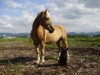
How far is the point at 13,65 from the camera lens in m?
17.5

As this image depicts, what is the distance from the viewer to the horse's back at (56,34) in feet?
63.0

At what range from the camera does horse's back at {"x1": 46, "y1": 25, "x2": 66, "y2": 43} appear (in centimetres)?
1922

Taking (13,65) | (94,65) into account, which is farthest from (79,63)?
(13,65)

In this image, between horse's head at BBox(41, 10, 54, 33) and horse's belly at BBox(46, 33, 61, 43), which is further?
horse's belly at BBox(46, 33, 61, 43)

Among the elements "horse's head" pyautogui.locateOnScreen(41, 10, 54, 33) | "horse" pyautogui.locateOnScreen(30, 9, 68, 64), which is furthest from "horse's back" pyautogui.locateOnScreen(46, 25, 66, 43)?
"horse's head" pyautogui.locateOnScreen(41, 10, 54, 33)

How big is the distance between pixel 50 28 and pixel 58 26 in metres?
3.64

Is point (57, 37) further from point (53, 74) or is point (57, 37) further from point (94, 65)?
point (53, 74)

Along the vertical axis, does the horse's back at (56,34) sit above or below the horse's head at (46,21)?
below

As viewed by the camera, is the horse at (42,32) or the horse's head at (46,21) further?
the horse at (42,32)

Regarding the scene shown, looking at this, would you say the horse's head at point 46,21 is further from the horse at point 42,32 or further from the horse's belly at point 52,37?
the horse's belly at point 52,37

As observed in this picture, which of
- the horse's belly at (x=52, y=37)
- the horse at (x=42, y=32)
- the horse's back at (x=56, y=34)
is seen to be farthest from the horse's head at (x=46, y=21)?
the horse's belly at (x=52, y=37)

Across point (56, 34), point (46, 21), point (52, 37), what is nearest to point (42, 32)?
point (46, 21)

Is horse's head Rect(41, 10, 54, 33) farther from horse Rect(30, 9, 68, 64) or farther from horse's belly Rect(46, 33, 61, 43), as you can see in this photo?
horse's belly Rect(46, 33, 61, 43)

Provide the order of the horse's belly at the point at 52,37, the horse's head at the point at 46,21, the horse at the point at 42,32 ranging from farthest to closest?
1. the horse's belly at the point at 52,37
2. the horse at the point at 42,32
3. the horse's head at the point at 46,21
